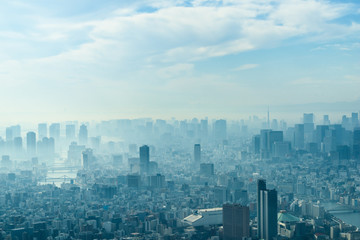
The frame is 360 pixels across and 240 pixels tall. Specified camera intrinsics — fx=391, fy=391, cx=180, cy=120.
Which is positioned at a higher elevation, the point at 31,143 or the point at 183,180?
the point at 31,143

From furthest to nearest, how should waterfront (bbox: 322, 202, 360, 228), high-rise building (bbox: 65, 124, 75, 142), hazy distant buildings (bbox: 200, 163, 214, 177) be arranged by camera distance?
high-rise building (bbox: 65, 124, 75, 142)
hazy distant buildings (bbox: 200, 163, 214, 177)
waterfront (bbox: 322, 202, 360, 228)

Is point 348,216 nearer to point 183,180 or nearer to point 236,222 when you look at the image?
point 236,222

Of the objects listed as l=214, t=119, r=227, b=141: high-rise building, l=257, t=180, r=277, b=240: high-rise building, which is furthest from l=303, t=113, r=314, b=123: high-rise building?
l=257, t=180, r=277, b=240: high-rise building

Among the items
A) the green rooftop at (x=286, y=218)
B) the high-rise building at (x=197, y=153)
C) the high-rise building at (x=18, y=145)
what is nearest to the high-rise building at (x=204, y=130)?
the high-rise building at (x=197, y=153)

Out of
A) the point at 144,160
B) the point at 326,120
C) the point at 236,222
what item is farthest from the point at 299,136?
the point at 236,222

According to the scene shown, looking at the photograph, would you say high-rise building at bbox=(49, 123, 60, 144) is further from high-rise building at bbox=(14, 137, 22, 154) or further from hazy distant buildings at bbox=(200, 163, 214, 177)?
hazy distant buildings at bbox=(200, 163, 214, 177)
